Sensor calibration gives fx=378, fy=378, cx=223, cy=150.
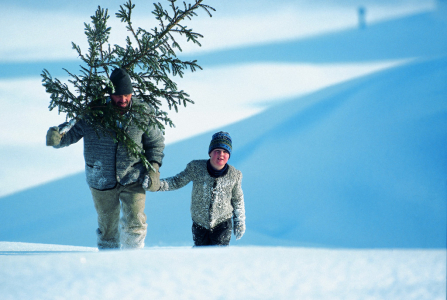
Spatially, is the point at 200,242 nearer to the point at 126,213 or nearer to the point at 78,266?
the point at 126,213

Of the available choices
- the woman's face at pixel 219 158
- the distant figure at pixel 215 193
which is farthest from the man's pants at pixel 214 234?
the woman's face at pixel 219 158

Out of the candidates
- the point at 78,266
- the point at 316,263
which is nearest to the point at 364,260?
the point at 316,263

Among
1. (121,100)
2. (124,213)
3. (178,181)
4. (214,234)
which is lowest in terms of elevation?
(214,234)

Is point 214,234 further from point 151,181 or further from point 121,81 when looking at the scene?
point 121,81

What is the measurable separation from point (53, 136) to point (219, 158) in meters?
1.27

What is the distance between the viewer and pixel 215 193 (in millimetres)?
3043

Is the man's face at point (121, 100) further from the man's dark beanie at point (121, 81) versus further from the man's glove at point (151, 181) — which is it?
the man's glove at point (151, 181)

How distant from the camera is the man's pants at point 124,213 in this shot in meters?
3.20

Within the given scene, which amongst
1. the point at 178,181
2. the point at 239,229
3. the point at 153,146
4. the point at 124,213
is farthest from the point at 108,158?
the point at 239,229

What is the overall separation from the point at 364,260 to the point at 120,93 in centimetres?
222

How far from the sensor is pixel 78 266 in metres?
1.43

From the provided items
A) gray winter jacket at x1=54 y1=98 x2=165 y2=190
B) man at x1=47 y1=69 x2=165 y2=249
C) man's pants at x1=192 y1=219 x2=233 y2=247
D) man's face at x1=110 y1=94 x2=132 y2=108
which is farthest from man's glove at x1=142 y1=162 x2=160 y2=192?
man's face at x1=110 y1=94 x2=132 y2=108

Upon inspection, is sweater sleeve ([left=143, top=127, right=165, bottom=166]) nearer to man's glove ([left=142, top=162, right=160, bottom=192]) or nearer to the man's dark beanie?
man's glove ([left=142, top=162, right=160, bottom=192])

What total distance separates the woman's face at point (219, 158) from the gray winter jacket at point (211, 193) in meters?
0.09
